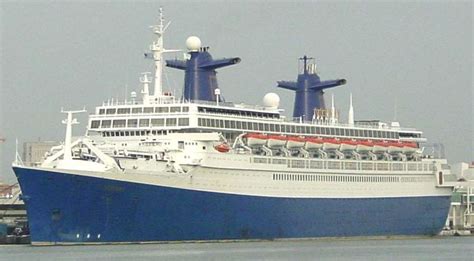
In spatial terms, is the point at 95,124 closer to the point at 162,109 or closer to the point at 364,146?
the point at 162,109

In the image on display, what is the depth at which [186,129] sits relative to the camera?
76.9 metres

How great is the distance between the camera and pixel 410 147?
96.0 meters

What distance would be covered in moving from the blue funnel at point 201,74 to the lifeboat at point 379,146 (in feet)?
48.9

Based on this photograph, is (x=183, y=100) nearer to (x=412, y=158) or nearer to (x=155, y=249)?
(x=155, y=249)

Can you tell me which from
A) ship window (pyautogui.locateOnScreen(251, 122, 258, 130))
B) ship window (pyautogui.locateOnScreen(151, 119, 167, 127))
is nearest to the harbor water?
ship window (pyautogui.locateOnScreen(251, 122, 258, 130))

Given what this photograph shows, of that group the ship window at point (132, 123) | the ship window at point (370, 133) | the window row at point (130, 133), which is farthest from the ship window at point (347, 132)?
the ship window at point (132, 123)

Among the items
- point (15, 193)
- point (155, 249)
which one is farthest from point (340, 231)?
point (15, 193)

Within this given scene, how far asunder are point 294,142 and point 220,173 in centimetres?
907

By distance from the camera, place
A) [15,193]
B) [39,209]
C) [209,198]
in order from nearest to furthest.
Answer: [39,209] < [209,198] < [15,193]

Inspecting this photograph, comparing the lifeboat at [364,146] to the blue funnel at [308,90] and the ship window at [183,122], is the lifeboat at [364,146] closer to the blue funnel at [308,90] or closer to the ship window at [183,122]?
the blue funnel at [308,90]

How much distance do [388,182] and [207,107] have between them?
1924 centimetres

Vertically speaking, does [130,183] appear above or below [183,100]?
below

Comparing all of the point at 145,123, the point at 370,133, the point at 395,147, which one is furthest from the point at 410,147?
the point at 145,123

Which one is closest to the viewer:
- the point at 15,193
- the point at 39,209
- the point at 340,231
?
the point at 39,209
